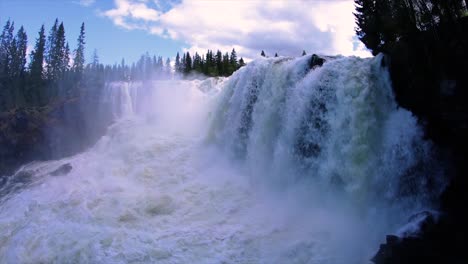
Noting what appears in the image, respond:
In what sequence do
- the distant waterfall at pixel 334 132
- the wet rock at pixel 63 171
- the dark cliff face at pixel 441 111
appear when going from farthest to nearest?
1. the wet rock at pixel 63 171
2. the distant waterfall at pixel 334 132
3. the dark cliff face at pixel 441 111

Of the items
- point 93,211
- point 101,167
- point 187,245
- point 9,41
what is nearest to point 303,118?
point 187,245

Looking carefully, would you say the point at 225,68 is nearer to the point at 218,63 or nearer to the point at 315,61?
the point at 218,63

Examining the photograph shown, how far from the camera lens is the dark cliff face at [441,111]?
25.9 ft

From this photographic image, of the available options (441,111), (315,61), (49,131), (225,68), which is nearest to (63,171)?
(49,131)

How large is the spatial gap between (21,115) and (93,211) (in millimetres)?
19105

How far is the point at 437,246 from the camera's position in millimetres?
7965

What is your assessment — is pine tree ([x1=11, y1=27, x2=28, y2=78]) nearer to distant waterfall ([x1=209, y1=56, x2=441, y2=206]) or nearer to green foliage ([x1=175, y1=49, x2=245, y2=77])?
green foliage ([x1=175, y1=49, x2=245, y2=77])

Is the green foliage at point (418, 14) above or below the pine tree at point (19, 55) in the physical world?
below

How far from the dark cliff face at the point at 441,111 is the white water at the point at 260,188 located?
1.47 feet

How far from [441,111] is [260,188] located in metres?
6.91

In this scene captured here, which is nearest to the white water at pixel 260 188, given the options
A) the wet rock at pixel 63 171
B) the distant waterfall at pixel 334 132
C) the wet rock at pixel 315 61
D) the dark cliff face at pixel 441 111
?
the distant waterfall at pixel 334 132

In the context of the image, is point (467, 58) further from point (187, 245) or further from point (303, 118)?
point (187, 245)

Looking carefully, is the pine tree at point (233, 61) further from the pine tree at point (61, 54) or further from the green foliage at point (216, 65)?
the pine tree at point (61, 54)

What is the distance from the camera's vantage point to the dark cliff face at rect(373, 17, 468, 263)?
790cm
